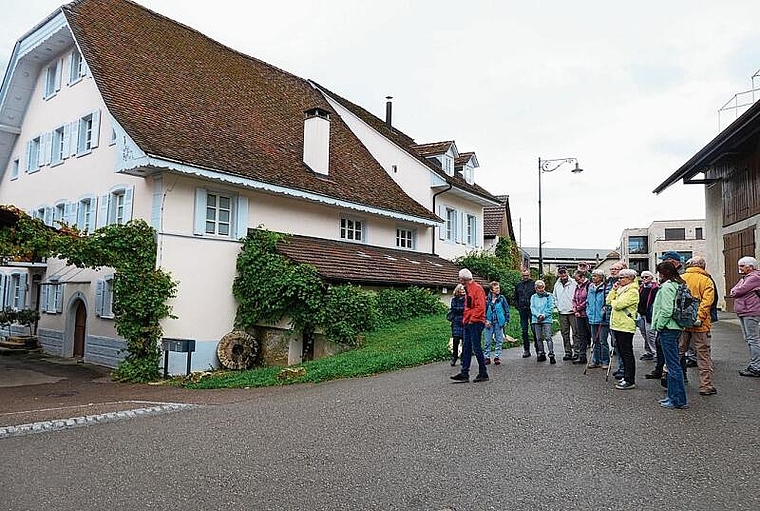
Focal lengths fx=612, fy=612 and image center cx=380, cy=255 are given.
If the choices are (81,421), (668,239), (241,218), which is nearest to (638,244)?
(668,239)

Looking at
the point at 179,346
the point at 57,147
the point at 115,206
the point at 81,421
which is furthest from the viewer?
the point at 57,147

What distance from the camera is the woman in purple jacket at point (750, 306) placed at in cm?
889

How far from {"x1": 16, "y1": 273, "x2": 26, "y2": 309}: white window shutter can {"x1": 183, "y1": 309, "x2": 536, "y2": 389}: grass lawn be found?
11.1 meters

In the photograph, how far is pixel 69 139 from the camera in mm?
18906

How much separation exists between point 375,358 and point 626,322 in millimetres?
5441

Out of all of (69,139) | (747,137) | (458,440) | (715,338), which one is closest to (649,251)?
(747,137)

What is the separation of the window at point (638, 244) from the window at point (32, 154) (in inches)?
2982

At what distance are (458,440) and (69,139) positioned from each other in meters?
17.2

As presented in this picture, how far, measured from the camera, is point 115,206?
16812mm

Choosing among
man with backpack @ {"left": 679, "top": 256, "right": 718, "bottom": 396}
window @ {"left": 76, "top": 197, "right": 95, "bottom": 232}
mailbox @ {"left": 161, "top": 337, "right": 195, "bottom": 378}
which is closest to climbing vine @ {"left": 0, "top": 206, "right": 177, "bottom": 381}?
mailbox @ {"left": 161, "top": 337, "right": 195, "bottom": 378}

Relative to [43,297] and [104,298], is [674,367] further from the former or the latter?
[43,297]

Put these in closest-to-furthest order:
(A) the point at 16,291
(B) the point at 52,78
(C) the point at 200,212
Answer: (C) the point at 200,212
(B) the point at 52,78
(A) the point at 16,291

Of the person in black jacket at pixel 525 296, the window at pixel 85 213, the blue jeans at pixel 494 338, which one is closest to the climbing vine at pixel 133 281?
the window at pixel 85 213

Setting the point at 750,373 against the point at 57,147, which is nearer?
the point at 750,373
